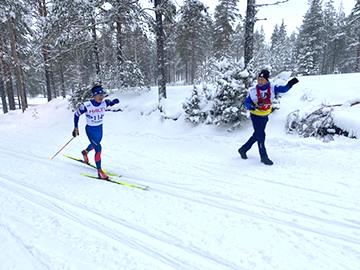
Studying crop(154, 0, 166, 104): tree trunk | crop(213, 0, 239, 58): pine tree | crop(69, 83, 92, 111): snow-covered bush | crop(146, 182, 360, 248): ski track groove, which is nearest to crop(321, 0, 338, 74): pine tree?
crop(213, 0, 239, 58): pine tree

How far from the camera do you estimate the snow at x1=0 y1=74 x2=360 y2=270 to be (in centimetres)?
255

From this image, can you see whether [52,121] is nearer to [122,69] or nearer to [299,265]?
[122,69]

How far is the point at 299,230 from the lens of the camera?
2865 millimetres

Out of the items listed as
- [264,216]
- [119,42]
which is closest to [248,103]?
[264,216]

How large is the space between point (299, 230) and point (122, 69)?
36.9 ft

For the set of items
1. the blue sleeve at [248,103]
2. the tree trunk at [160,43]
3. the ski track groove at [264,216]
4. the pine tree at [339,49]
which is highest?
the pine tree at [339,49]

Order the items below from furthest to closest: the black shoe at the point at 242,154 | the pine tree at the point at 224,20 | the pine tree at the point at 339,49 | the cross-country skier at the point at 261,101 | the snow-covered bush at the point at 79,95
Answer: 1. the pine tree at the point at 339,49
2. the pine tree at the point at 224,20
3. the snow-covered bush at the point at 79,95
4. the black shoe at the point at 242,154
5. the cross-country skier at the point at 261,101

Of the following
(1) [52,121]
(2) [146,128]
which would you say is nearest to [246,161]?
(2) [146,128]

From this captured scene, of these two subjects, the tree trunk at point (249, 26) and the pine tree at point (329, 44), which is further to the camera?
the pine tree at point (329, 44)

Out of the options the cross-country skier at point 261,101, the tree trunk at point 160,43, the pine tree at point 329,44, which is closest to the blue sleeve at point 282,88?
the cross-country skier at point 261,101

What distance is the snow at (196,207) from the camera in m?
2.55

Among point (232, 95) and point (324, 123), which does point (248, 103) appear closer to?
point (232, 95)

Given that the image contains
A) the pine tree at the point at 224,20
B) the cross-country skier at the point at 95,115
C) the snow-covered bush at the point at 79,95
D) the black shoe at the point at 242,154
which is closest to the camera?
the cross-country skier at the point at 95,115

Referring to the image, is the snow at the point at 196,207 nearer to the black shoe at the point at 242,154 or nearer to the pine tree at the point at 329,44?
the black shoe at the point at 242,154
